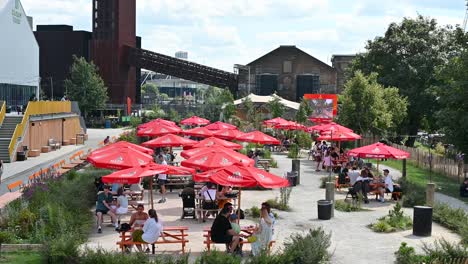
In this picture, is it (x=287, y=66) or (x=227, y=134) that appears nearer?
(x=227, y=134)

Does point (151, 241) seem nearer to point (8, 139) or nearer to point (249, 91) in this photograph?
point (8, 139)

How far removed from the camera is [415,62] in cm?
5541

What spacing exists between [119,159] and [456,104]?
62.0 feet

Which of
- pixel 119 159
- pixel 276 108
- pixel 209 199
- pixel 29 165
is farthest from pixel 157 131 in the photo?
pixel 276 108

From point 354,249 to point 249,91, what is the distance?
245ft

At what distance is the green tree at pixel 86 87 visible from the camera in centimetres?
7925

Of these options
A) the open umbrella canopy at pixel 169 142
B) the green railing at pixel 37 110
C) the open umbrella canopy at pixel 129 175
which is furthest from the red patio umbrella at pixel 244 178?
the green railing at pixel 37 110

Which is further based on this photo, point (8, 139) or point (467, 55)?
point (8, 139)

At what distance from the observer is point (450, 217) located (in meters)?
19.3

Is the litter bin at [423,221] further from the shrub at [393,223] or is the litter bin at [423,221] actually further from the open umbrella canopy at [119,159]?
the open umbrella canopy at [119,159]

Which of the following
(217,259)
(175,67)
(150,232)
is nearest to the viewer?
(217,259)

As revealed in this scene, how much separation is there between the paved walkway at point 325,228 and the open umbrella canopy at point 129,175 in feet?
4.67

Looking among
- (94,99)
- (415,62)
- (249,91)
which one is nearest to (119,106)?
(94,99)

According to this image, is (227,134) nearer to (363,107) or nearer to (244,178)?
(363,107)
